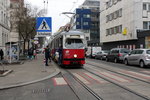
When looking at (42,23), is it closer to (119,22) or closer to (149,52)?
(149,52)

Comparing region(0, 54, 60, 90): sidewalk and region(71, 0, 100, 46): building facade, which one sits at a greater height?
region(71, 0, 100, 46): building facade

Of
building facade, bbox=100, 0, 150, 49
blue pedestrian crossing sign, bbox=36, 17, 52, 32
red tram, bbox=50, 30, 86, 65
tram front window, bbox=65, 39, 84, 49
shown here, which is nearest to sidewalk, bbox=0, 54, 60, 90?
red tram, bbox=50, 30, 86, 65

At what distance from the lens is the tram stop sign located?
595 inches

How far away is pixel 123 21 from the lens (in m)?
40.4

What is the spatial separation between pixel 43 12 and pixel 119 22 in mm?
14934

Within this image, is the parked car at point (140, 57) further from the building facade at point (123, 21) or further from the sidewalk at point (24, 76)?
the building facade at point (123, 21)

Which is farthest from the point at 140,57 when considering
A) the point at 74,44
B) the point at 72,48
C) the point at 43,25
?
the point at 43,25

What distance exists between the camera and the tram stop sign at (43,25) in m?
15.1

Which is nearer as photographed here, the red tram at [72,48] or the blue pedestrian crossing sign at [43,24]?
the blue pedestrian crossing sign at [43,24]

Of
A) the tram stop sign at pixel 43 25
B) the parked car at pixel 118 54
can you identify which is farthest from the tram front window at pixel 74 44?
the parked car at pixel 118 54

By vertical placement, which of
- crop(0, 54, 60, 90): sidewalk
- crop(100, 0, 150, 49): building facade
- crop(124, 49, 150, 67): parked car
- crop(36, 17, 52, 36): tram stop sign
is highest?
crop(100, 0, 150, 49): building facade

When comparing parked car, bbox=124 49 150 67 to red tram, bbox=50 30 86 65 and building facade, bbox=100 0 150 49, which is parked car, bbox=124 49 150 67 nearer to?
red tram, bbox=50 30 86 65

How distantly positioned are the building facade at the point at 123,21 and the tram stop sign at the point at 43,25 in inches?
957

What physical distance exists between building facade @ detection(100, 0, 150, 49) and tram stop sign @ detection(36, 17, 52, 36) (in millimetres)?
24312
